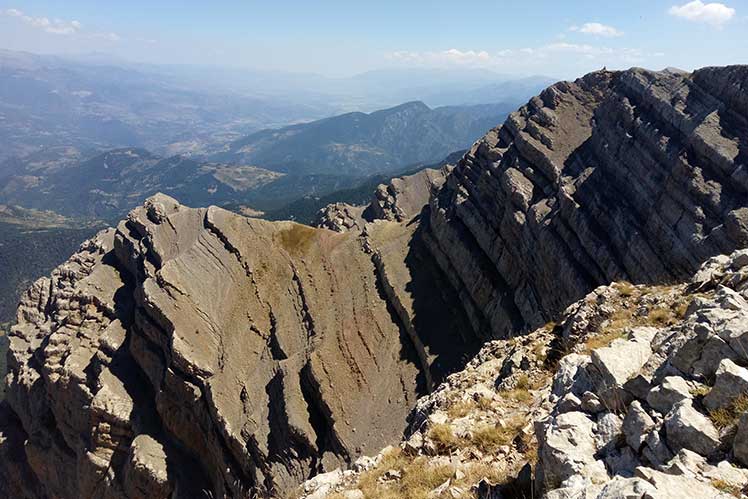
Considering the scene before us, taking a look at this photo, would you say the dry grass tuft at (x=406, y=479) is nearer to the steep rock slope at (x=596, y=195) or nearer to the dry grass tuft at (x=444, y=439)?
the dry grass tuft at (x=444, y=439)

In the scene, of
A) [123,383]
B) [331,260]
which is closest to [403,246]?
[331,260]

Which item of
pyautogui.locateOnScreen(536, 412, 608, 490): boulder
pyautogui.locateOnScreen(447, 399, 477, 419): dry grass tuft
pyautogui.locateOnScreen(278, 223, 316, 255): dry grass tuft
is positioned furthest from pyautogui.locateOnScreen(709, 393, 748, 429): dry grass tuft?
pyautogui.locateOnScreen(278, 223, 316, 255): dry grass tuft

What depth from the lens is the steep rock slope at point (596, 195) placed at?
117ft

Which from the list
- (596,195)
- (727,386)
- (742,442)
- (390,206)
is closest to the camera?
(742,442)

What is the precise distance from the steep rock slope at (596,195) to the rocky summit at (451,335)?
26cm

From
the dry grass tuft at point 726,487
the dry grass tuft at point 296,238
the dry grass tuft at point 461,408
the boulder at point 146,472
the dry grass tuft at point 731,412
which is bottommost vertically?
the boulder at point 146,472

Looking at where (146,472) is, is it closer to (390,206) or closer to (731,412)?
(731,412)

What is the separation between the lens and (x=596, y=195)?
4634 centimetres

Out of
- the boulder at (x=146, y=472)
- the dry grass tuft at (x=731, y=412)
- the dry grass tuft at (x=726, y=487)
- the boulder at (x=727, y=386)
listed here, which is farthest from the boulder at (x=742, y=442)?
the boulder at (x=146, y=472)

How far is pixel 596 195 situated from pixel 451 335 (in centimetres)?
2213

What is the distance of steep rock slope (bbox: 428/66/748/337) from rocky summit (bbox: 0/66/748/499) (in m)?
0.26

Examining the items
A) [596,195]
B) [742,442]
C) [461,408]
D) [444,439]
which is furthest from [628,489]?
[596,195]

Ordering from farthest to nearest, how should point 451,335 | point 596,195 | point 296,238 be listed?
point 296,238 → point 451,335 → point 596,195

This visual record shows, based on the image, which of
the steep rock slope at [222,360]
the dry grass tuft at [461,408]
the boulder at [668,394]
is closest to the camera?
the boulder at [668,394]
